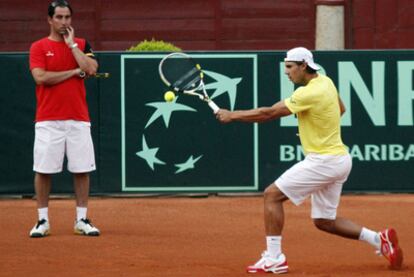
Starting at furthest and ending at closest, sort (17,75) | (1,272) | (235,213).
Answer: (17,75)
(235,213)
(1,272)

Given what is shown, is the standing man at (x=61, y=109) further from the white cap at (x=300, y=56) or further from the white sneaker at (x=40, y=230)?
the white cap at (x=300, y=56)

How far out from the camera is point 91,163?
12258mm

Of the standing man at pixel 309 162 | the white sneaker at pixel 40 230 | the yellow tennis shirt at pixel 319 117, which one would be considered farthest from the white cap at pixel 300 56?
the white sneaker at pixel 40 230

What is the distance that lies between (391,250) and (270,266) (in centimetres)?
96

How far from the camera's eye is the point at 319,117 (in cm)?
998

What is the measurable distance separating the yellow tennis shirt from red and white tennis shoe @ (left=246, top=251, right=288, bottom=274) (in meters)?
0.88

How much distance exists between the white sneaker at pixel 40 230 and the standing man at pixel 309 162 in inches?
107

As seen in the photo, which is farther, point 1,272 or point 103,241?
point 103,241

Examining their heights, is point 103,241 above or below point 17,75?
below

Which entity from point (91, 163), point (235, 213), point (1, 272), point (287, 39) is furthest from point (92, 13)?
point (1, 272)

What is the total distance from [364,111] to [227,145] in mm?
1647

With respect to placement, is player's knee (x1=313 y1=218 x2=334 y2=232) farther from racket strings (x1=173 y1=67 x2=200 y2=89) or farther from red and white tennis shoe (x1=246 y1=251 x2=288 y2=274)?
racket strings (x1=173 y1=67 x2=200 y2=89)

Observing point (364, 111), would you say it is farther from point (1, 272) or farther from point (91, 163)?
point (1, 272)

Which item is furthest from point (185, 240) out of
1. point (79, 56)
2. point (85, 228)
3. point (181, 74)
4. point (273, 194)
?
point (273, 194)
